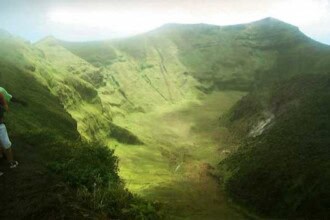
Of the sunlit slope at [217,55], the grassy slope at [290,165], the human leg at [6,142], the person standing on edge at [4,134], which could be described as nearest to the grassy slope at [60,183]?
the human leg at [6,142]

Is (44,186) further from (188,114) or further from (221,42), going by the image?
(221,42)

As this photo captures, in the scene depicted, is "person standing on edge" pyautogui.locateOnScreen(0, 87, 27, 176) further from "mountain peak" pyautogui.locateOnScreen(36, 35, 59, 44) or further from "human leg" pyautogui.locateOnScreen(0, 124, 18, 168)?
"mountain peak" pyautogui.locateOnScreen(36, 35, 59, 44)

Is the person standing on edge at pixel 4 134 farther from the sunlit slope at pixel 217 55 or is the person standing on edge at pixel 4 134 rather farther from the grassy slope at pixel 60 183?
the sunlit slope at pixel 217 55

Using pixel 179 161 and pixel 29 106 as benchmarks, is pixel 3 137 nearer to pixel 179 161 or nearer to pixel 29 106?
pixel 29 106

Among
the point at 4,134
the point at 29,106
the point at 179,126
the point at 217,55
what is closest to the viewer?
the point at 4,134

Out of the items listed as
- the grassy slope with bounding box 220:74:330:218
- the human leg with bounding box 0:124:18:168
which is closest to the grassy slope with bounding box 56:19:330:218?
the grassy slope with bounding box 220:74:330:218

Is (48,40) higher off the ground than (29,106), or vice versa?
(29,106)

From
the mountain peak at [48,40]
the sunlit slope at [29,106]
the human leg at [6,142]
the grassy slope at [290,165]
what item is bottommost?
the mountain peak at [48,40]

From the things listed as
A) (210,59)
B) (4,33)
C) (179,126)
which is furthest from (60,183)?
(210,59)
